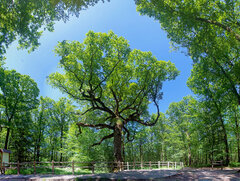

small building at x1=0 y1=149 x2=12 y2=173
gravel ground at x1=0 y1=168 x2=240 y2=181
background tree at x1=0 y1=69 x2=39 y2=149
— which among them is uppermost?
background tree at x1=0 y1=69 x2=39 y2=149

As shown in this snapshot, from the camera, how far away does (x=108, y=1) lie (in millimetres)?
8516

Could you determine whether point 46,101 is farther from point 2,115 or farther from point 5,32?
point 5,32

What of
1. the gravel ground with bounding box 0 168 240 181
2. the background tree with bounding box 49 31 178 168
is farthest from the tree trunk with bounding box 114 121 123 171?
Answer: the gravel ground with bounding box 0 168 240 181

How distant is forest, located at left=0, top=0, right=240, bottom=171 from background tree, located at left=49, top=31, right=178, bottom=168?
10cm

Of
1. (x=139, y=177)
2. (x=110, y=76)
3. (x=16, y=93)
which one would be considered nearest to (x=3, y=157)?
(x=16, y=93)

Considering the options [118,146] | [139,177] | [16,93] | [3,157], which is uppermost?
[16,93]

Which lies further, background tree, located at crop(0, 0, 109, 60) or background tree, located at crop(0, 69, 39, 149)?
background tree, located at crop(0, 69, 39, 149)

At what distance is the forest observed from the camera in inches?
373

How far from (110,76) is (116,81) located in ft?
4.25

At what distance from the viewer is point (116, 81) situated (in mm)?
19188

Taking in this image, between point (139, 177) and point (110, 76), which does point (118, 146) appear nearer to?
point (110, 76)

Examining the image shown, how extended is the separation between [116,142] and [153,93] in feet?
25.2

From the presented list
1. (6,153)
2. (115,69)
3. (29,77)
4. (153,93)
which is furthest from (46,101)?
(153,93)

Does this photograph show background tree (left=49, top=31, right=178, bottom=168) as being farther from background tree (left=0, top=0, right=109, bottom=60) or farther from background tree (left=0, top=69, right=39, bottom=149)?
background tree (left=0, top=69, right=39, bottom=149)
